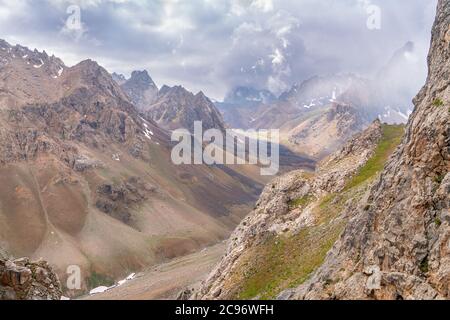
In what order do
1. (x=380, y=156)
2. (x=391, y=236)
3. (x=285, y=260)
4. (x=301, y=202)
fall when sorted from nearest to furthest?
(x=391, y=236) → (x=285, y=260) → (x=301, y=202) → (x=380, y=156)

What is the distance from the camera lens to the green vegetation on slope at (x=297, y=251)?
55.6 meters

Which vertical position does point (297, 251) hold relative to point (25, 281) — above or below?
below

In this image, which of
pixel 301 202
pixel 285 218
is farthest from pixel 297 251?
pixel 301 202

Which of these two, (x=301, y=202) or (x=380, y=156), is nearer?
(x=301, y=202)

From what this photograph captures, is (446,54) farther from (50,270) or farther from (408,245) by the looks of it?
(50,270)

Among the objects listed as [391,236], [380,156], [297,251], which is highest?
[380,156]

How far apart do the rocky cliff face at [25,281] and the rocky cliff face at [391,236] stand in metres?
23.0

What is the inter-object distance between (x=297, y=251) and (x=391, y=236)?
26.2 meters

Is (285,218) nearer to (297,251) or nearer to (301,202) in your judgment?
(301,202)

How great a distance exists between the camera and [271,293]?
2117 inches

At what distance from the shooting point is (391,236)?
37000mm

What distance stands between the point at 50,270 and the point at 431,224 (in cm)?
3545

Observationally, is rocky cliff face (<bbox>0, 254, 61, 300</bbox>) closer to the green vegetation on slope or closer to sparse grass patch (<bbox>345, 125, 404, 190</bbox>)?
the green vegetation on slope
